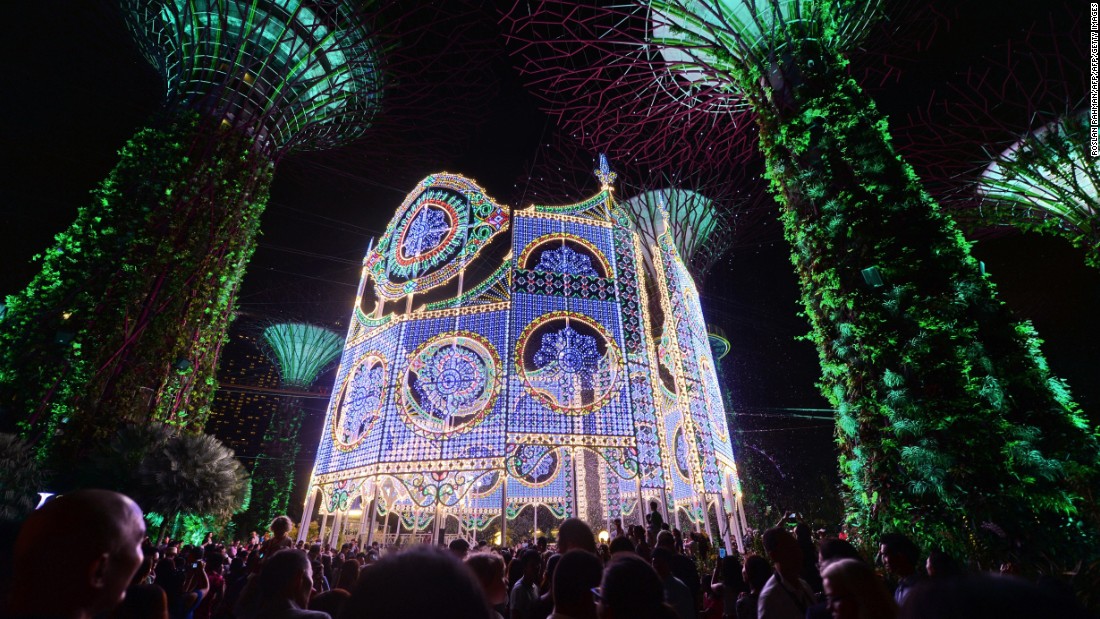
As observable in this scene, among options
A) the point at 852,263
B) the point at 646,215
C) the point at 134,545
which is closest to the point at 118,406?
the point at 134,545

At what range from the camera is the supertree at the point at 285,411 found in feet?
83.5

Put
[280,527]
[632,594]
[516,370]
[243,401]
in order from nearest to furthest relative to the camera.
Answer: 1. [632,594]
2. [280,527]
3. [516,370]
4. [243,401]

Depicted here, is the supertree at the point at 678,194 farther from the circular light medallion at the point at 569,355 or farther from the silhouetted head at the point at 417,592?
the silhouetted head at the point at 417,592

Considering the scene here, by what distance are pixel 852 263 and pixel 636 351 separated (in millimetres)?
7051

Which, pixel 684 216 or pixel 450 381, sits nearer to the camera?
pixel 450 381

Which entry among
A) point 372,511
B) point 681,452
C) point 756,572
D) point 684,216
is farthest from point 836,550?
point 684,216

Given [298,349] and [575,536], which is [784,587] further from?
[298,349]

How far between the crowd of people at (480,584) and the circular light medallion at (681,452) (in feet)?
26.3

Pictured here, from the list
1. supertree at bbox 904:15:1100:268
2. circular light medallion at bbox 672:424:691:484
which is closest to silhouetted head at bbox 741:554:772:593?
circular light medallion at bbox 672:424:691:484

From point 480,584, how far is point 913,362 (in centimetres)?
597

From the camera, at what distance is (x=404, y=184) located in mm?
19078

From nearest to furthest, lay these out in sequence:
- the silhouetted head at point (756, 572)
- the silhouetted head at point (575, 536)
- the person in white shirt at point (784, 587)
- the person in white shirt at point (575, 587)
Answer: the person in white shirt at point (575, 587) → the person in white shirt at point (784, 587) → the silhouetted head at point (756, 572) → the silhouetted head at point (575, 536)

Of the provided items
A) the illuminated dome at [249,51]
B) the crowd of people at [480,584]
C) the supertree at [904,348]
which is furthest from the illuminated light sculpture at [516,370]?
the crowd of people at [480,584]

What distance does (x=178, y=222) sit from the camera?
1062 centimetres
